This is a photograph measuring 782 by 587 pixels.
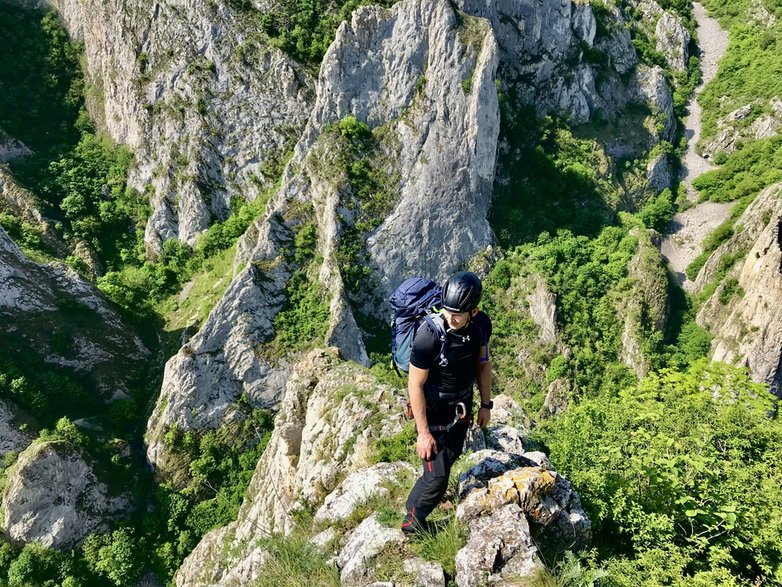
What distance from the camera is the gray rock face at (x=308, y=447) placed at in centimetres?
1015

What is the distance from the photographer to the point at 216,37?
99.7 feet

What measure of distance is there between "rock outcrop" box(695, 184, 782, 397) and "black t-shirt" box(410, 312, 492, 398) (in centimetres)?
3488

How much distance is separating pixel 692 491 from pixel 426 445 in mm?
3611

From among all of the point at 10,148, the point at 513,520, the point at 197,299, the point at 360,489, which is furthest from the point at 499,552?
the point at 10,148

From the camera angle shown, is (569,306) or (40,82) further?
(40,82)

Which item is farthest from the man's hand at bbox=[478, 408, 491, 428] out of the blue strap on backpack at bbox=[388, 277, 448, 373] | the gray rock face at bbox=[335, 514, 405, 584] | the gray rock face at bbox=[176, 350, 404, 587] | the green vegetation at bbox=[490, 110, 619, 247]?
the green vegetation at bbox=[490, 110, 619, 247]

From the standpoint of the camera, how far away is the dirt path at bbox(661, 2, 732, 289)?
41531mm

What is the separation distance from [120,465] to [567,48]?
4561 cm

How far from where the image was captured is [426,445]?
5070 mm

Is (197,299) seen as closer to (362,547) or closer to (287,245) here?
(287,245)

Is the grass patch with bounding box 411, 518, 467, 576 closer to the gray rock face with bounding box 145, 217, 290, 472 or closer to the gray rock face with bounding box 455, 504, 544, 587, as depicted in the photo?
the gray rock face with bounding box 455, 504, 544, 587

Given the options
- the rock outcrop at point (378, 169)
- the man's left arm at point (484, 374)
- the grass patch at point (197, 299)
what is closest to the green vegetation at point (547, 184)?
the rock outcrop at point (378, 169)

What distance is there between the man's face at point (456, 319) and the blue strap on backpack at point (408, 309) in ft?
1.67

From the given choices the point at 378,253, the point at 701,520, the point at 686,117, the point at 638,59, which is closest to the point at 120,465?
the point at 378,253
